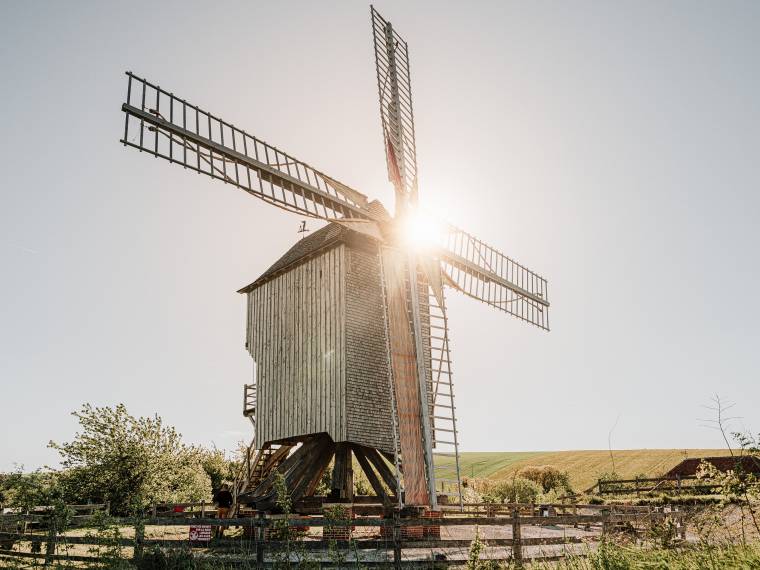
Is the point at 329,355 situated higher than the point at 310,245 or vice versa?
the point at 310,245

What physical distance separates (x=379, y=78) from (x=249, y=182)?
6.06m

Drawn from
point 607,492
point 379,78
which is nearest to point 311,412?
point 379,78

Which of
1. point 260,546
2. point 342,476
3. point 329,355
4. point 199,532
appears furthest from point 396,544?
point 199,532

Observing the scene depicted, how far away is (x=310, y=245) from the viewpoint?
17.2m

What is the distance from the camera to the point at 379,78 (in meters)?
16.7

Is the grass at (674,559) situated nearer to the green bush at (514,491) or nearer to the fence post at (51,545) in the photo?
the fence post at (51,545)

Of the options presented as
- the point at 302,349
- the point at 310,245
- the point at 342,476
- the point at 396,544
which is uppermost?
the point at 310,245

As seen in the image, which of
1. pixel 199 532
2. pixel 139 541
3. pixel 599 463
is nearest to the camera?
pixel 139 541

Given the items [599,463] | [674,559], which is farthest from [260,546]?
[599,463]

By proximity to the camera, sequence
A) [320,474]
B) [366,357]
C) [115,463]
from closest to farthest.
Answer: [366,357]
[320,474]
[115,463]

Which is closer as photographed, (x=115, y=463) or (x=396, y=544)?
(x=396, y=544)

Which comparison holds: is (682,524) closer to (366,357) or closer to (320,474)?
(366,357)

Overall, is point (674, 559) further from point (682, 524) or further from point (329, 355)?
point (329, 355)

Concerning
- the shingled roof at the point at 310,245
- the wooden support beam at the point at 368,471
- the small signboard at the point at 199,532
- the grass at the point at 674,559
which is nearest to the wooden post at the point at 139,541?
the grass at the point at 674,559
